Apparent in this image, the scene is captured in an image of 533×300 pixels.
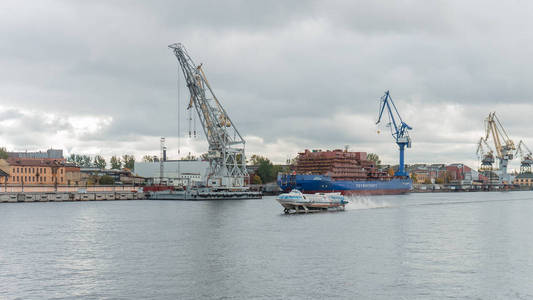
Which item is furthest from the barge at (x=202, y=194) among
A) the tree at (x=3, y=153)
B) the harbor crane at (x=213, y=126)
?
the tree at (x=3, y=153)

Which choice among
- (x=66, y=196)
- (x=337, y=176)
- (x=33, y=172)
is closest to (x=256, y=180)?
(x=337, y=176)

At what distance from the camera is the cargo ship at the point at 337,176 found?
12044cm

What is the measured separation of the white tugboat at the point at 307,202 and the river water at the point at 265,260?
12.8 m

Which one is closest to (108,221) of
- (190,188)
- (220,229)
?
(220,229)

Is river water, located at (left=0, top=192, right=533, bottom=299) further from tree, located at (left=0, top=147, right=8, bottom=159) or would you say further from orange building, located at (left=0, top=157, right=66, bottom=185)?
tree, located at (left=0, top=147, right=8, bottom=159)

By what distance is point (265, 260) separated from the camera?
3234 centimetres

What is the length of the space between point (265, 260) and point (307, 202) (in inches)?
1420

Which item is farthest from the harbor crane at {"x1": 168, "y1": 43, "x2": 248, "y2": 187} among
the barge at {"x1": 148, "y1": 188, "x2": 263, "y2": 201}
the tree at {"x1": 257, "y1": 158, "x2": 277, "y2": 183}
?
the tree at {"x1": 257, "y1": 158, "x2": 277, "y2": 183}

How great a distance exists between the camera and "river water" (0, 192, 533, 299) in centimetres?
2506

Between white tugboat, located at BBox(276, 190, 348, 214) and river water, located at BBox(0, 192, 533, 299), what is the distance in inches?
506

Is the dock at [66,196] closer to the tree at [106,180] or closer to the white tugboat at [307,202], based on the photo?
the tree at [106,180]

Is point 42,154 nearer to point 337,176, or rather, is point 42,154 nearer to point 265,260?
point 337,176

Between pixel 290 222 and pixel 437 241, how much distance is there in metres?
17.6

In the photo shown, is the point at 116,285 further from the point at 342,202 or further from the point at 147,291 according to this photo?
the point at 342,202
